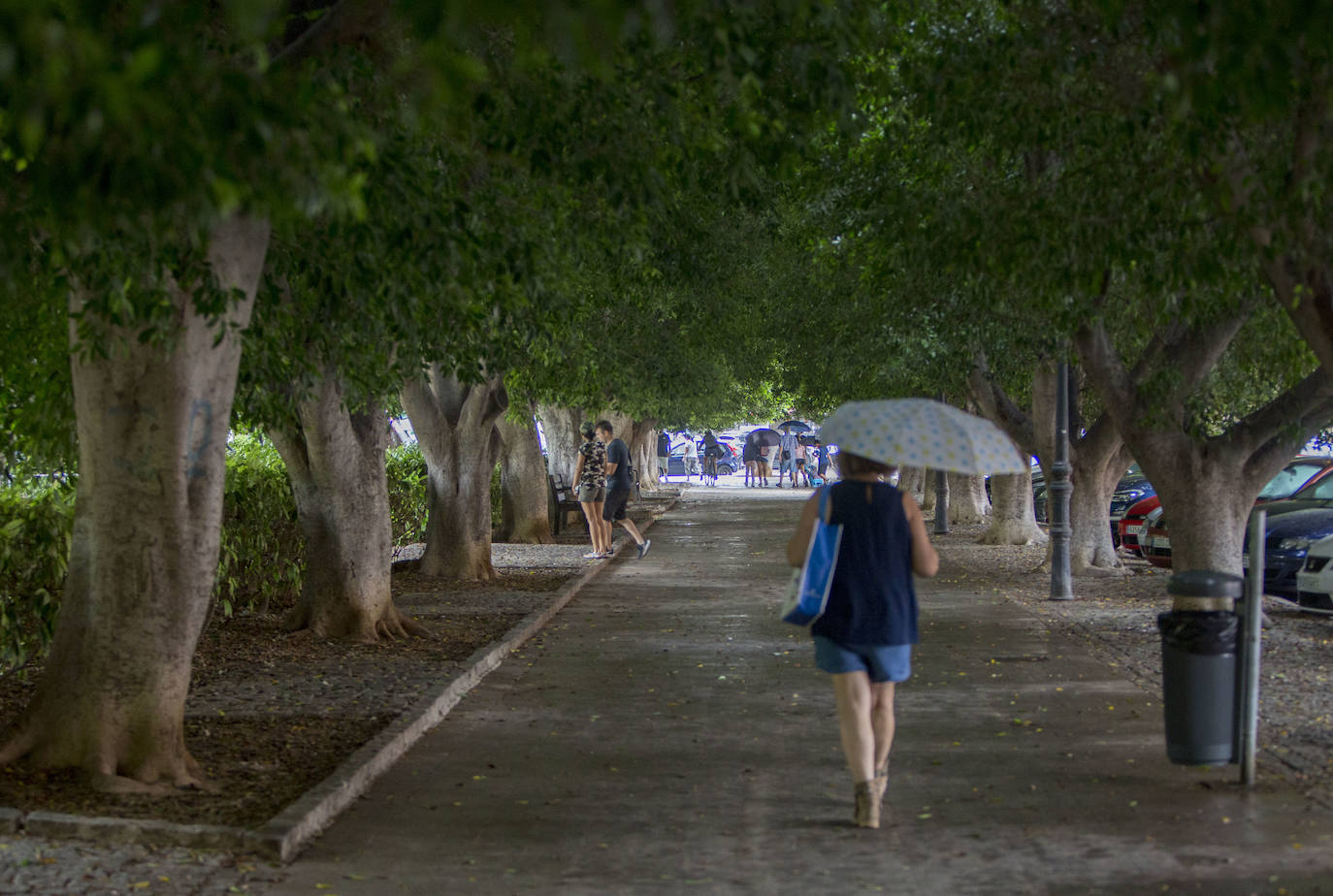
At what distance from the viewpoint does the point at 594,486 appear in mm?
22641

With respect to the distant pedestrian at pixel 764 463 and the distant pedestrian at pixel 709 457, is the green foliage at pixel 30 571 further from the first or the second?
the distant pedestrian at pixel 709 457

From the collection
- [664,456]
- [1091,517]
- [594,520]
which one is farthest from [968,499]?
[664,456]

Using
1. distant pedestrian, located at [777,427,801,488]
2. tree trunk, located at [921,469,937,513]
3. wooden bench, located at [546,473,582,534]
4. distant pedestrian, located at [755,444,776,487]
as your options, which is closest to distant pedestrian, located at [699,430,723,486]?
distant pedestrian, located at [755,444,776,487]

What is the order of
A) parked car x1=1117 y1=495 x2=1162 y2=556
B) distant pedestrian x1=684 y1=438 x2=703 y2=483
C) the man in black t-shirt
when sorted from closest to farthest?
parked car x1=1117 y1=495 x2=1162 y2=556 → the man in black t-shirt → distant pedestrian x1=684 y1=438 x2=703 y2=483

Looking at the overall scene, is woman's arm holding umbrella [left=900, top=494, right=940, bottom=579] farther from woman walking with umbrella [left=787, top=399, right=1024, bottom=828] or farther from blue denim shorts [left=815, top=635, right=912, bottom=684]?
blue denim shorts [left=815, top=635, right=912, bottom=684]

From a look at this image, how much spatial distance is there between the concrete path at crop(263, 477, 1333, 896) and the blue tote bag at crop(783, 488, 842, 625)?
3.01 ft

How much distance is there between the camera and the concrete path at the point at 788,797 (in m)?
5.97

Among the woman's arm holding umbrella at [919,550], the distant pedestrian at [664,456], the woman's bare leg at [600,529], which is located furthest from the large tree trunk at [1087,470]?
the distant pedestrian at [664,456]

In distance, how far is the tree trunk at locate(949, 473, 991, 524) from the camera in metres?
31.9

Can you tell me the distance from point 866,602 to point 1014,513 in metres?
18.8

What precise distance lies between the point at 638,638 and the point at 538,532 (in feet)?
44.0

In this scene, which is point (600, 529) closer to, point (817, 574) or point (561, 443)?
point (561, 443)

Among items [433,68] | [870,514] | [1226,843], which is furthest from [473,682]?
[433,68]

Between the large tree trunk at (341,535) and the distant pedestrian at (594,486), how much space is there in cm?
912
